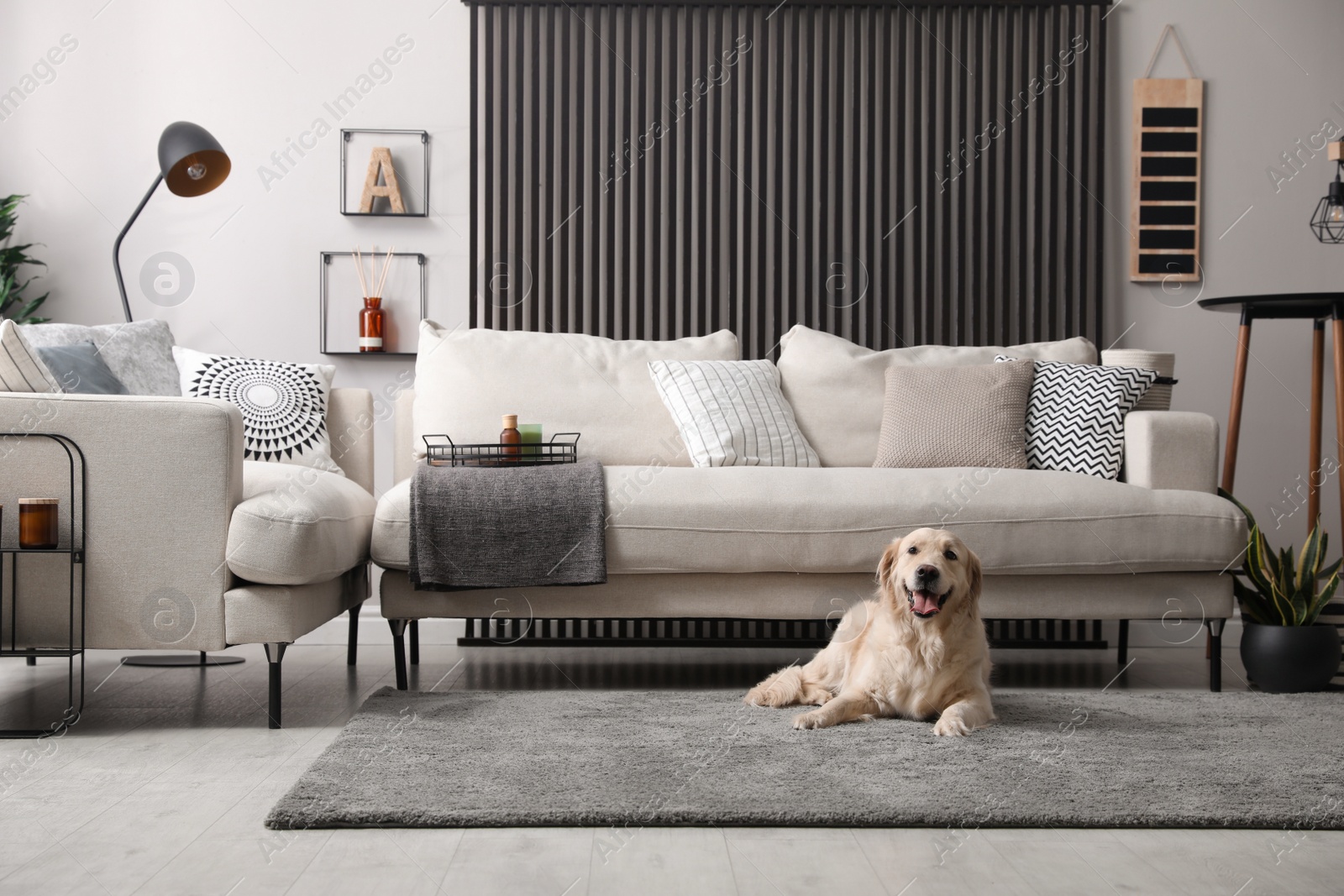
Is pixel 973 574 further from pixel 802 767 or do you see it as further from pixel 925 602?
pixel 802 767

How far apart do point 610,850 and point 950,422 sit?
174 cm

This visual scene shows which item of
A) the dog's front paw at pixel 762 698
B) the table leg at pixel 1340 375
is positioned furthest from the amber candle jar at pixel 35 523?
the table leg at pixel 1340 375

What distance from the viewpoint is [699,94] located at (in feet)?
11.7

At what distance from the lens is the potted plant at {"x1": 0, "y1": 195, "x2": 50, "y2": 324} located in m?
3.38

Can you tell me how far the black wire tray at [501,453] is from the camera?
266cm

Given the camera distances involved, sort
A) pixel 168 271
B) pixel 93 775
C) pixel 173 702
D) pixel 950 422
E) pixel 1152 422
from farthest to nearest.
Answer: pixel 168 271
pixel 950 422
pixel 1152 422
pixel 173 702
pixel 93 775

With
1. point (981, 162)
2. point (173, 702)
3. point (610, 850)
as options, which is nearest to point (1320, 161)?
point (981, 162)

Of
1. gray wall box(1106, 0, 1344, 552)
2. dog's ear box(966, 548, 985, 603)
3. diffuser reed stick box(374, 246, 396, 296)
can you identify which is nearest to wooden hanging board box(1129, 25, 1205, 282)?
gray wall box(1106, 0, 1344, 552)

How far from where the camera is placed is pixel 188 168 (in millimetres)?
3016

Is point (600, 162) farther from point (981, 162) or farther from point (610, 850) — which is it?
point (610, 850)

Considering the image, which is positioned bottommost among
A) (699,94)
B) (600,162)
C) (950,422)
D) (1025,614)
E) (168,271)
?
(1025,614)

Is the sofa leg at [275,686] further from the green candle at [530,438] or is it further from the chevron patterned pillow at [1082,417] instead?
the chevron patterned pillow at [1082,417]

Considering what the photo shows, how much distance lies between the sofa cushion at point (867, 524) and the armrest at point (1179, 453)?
0.16 meters

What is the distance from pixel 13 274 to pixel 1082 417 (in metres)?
3.31
